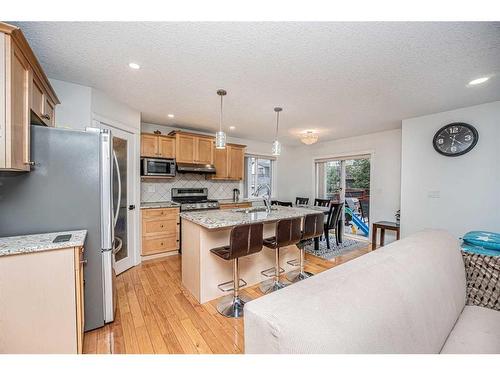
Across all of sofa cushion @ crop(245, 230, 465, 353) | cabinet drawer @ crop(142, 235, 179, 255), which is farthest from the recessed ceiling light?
cabinet drawer @ crop(142, 235, 179, 255)

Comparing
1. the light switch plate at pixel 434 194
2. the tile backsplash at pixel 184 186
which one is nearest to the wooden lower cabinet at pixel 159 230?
the tile backsplash at pixel 184 186

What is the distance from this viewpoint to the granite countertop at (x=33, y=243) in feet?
3.99

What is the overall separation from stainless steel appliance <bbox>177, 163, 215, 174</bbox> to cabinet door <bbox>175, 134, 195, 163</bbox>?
0.51 ft

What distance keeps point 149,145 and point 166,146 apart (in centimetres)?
29

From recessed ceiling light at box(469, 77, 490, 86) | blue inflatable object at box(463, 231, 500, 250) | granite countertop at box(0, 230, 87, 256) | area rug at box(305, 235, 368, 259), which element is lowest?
area rug at box(305, 235, 368, 259)

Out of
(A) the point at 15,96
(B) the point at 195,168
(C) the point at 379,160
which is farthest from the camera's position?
(C) the point at 379,160

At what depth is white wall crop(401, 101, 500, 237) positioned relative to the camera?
2729 mm

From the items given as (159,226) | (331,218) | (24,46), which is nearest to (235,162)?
(159,226)

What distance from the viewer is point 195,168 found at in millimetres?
4156

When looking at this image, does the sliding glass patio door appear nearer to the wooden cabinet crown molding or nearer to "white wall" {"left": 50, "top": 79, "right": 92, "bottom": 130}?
"white wall" {"left": 50, "top": 79, "right": 92, "bottom": 130}

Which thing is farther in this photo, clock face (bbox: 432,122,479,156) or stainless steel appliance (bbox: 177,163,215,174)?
stainless steel appliance (bbox: 177,163,215,174)

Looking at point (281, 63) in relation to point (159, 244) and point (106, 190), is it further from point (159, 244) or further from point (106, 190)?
point (159, 244)
